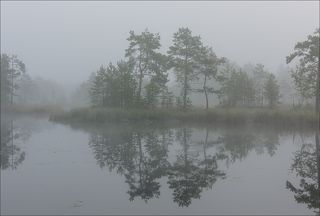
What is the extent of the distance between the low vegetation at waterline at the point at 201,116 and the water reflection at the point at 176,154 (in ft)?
17.3

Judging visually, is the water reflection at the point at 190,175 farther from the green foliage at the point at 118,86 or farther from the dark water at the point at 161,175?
the green foliage at the point at 118,86

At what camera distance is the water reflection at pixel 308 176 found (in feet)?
42.6

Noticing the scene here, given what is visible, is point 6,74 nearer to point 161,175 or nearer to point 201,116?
point 201,116

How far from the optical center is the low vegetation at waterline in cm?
3726

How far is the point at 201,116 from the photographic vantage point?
4216 centimetres

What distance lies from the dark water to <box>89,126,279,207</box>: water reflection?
0.04 metres

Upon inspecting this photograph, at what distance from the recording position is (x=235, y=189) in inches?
568

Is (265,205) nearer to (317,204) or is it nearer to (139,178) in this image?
(317,204)

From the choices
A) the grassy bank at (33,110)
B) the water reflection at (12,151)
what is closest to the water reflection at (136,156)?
the water reflection at (12,151)

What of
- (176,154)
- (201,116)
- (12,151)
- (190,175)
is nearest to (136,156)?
(176,154)

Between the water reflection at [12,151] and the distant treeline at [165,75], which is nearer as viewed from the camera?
the water reflection at [12,151]

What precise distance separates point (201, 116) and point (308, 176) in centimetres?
2613

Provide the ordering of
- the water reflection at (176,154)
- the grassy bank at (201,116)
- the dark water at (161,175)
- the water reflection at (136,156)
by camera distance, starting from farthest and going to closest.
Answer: the grassy bank at (201,116) < the water reflection at (136,156) < the water reflection at (176,154) < the dark water at (161,175)

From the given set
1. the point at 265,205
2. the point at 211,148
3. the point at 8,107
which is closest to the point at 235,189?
the point at 265,205
